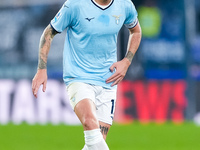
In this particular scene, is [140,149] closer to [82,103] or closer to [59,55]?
[59,55]

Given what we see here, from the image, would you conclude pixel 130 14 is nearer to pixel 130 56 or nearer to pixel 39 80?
pixel 130 56

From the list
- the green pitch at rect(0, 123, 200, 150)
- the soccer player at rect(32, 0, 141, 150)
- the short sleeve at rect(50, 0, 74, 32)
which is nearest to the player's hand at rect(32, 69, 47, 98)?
the soccer player at rect(32, 0, 141, 150)

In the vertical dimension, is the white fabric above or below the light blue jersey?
below

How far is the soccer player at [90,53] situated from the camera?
741 centimetres

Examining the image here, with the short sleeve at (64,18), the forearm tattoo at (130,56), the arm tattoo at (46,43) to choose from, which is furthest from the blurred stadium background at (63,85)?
the short sleeve at (64,18)

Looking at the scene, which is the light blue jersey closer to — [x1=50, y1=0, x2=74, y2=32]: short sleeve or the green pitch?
[x1=50, y1=0, x2=74, y2=32]: short sleeve

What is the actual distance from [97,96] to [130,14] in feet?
3.30

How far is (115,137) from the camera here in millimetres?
15164

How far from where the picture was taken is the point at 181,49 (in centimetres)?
1844

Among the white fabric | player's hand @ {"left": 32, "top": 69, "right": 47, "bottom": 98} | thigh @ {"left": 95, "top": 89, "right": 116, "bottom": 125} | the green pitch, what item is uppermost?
player's hand @ {"left": 32, "top": 69, "right": 47, "bottom": 98}

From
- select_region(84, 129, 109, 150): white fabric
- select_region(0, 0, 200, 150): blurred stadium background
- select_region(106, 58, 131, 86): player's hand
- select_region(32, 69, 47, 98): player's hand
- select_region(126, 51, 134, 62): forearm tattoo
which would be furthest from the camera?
select_region(0, 0, 200, 150): blurred stadium background

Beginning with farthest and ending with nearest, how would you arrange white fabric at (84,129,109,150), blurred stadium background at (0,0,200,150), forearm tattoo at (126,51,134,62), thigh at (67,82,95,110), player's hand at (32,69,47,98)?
blurred stadium background at (0,0,200,150)
forearm tattoo at (126,51,134,62)
thigh at (67,82,95,110)
player's hand at (32,69,47,98)
white fabric at (84,129,109,150)

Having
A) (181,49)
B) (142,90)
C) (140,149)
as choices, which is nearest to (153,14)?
(181,49)

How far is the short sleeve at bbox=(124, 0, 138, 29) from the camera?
787cm
